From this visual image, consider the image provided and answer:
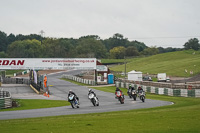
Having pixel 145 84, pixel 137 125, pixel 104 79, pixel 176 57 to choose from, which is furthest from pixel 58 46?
pixel 137 125

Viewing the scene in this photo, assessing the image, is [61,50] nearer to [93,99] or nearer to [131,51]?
[131,51]

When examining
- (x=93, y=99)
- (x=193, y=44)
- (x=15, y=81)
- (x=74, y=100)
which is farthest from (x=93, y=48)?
(x=74, y=100)

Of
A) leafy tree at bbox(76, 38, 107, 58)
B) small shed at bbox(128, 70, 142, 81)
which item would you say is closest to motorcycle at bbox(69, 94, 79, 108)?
small shed at bbox(128, 70, 142, 81)

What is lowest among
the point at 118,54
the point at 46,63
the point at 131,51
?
the point at 46,63

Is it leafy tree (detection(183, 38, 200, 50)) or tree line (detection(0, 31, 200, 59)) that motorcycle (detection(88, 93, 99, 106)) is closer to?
tree line (detection(0, 31, 200, 59))

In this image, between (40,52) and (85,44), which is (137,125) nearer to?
(40,52)

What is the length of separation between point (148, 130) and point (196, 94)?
24030 mm

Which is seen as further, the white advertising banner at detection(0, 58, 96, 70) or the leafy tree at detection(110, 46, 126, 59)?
the leafy tree at detection(110, 46, 126, 59)

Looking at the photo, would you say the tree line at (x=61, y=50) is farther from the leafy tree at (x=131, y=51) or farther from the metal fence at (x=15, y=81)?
the metal fence at (x=15, y=81)

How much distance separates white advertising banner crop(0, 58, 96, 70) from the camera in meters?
63.1

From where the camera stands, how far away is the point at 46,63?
65.1 meters

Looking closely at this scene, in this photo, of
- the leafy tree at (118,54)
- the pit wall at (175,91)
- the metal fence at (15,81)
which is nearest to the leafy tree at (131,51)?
the leafy tree at (118,54)

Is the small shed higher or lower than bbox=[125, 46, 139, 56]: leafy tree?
lower

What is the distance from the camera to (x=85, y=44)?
190625 mm
